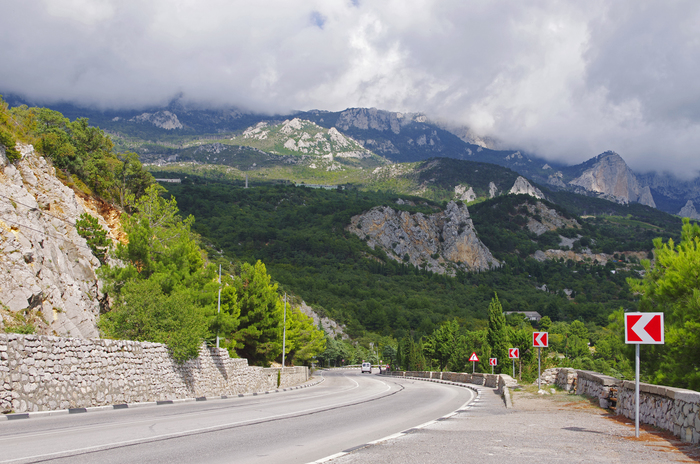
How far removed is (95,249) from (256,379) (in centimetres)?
1370

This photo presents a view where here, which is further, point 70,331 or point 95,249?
point 95,249

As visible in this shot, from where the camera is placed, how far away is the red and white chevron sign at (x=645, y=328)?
10.4 meters

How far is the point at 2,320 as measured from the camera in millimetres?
18734

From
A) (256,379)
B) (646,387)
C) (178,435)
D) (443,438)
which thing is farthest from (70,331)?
(646,387)

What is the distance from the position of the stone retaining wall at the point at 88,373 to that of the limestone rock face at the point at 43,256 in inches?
187

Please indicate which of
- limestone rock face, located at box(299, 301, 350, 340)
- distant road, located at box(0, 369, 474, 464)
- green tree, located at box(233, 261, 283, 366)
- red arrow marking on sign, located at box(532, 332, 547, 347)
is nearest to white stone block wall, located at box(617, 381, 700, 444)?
distant road, located at box(0, 369, 474, 464)

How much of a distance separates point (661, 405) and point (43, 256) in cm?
2553

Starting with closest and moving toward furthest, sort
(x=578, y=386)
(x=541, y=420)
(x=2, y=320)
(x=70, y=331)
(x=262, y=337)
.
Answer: (x=541, y=420)
(x=2, y=320)
(x=578, y=386)
(x=70, y=331)
(x=262, y=337)

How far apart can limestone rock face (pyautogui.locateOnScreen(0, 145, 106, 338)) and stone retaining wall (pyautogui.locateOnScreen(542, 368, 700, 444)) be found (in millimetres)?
21226

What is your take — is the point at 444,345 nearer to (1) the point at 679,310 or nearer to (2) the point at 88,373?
(1) the point at 679,310

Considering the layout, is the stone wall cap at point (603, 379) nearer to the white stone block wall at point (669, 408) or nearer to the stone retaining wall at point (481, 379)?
the white stone block wall at point (669, 408)

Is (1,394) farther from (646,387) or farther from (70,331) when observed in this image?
(646,387)

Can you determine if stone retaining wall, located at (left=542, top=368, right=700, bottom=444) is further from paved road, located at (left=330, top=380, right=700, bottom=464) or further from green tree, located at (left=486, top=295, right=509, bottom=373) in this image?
green tree, located at (left=486, top=295, right=509, bottom=373)

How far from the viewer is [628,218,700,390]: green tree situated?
1534 cm
